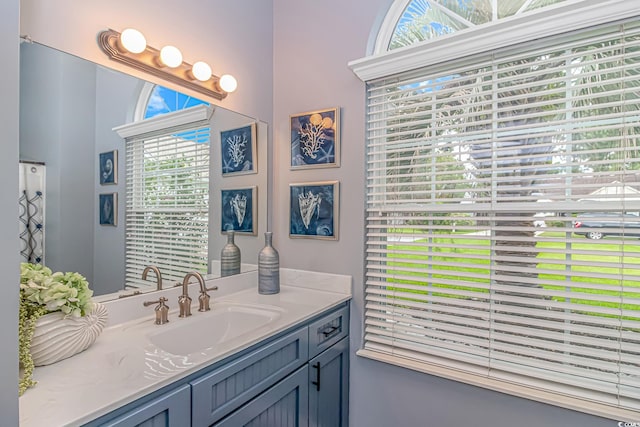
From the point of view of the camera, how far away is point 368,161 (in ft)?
5.83

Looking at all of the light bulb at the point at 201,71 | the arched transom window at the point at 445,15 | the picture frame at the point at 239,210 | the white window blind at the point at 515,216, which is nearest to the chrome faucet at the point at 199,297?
the picture frame at the point at 239,210

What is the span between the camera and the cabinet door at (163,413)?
0.80 meters

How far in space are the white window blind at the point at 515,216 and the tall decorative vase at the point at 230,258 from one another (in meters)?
0.74

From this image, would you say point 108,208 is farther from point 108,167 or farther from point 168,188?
point 168,188

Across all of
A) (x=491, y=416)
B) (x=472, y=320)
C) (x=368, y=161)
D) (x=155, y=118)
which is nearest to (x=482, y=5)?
(x=368, y=161)

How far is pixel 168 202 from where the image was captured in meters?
1.54

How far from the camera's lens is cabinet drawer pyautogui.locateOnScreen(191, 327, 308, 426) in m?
0.98

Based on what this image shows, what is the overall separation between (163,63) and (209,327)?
1.19 meters

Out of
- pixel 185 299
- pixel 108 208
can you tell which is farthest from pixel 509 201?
pixel 108 208

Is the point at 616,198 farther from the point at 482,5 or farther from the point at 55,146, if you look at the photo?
the point at 55,146

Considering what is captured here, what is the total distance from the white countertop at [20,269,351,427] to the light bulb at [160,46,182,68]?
1.02 meters

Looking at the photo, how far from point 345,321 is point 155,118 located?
1389 mm

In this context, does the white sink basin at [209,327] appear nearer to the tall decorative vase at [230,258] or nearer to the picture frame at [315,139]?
the tall decorative vase at [230,258]

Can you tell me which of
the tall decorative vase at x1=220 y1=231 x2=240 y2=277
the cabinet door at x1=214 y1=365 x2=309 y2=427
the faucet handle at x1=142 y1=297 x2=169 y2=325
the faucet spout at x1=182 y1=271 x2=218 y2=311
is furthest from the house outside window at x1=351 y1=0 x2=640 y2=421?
the faucet handle at x1=142 y1=297 x2=169 y2=325
